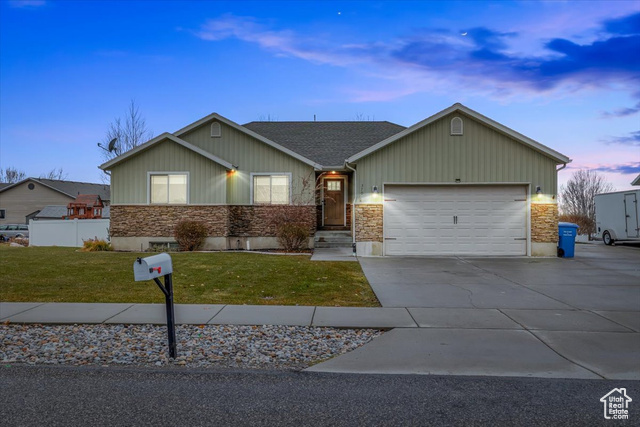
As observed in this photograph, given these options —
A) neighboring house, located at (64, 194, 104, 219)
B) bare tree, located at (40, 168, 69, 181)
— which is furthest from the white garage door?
bare tree, located at (40, 168, 69, 181)

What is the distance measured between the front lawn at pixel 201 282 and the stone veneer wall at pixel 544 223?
7054 mm

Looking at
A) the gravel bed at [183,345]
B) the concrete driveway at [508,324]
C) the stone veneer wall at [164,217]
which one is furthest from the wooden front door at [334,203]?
the gravel bed at [183,345]

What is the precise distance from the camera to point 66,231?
23219 millimetres

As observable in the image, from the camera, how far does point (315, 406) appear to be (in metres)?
3.79

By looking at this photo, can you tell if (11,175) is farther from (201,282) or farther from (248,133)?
(201,282)

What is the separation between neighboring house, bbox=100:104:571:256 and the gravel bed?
9750mm

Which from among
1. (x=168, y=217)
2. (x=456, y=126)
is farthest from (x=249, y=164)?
(x=456, y=126)

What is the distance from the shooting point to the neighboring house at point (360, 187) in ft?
50.8

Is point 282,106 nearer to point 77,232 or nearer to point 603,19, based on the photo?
point 77,232

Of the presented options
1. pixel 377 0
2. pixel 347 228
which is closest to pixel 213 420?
pixel 377 0

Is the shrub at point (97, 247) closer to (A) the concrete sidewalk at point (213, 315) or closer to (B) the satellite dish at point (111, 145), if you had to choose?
(A) the concrete sidewalk at point (213, 315)

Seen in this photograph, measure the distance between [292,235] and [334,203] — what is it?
386cm

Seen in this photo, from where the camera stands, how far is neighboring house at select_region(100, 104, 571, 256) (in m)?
15.5

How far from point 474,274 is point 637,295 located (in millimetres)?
3596
